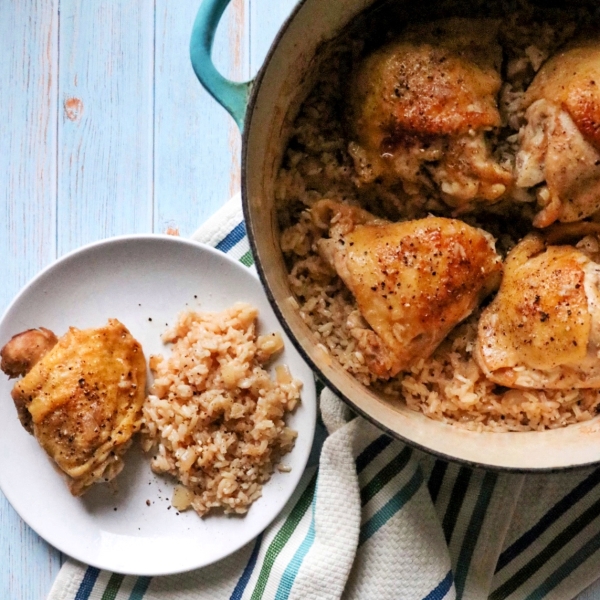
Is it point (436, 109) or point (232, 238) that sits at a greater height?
point (436, 109)

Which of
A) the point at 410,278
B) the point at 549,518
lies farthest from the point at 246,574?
the point at 410,278

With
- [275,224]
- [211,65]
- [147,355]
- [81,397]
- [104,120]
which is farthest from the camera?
[104,120]

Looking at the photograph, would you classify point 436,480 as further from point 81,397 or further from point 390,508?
point 81,397

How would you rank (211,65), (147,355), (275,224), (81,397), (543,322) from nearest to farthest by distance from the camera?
(211,65) → (543,322) → (275,224) → (81,397) → (147,355)

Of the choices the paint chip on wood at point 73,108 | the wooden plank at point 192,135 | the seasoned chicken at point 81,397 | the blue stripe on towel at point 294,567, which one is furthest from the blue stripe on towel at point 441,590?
the paint chip on wood at point 73,108

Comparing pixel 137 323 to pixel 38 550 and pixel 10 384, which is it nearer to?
pixel 10 384

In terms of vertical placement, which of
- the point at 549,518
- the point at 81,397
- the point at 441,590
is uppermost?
the point at 81,397
